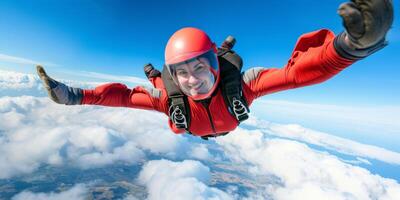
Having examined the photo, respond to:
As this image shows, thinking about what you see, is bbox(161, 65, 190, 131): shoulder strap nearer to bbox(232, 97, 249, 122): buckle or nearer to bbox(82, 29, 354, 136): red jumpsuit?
→ bbox(82, 29, 354, 136): red jumpsuit

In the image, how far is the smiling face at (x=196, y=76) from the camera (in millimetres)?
2941

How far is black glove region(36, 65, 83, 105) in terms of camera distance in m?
3.02

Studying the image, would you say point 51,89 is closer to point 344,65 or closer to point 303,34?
point 303,34

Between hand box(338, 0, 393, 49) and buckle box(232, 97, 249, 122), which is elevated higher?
hand box(338, 0, 393, 49)

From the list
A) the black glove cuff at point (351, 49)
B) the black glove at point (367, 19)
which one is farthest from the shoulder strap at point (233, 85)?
the black glove at point (367, 19)

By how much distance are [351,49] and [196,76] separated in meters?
1.78

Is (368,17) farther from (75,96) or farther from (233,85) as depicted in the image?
(75,96)

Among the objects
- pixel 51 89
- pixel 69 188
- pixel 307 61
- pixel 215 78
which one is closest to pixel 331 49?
pixel 307 61

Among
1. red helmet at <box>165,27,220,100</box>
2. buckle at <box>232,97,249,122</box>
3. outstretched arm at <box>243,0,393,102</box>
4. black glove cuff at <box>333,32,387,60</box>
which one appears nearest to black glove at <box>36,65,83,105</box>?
red helmet at <box>165,27,220,100</box>

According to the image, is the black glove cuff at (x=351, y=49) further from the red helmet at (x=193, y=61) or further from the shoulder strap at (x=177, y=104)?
the shoulder strap at (x=177, y=104)

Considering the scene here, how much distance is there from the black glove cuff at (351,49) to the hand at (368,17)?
6.0 inches

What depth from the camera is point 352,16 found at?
1.31 meters

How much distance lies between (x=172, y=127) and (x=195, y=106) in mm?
901

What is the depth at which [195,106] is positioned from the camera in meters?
3.46
